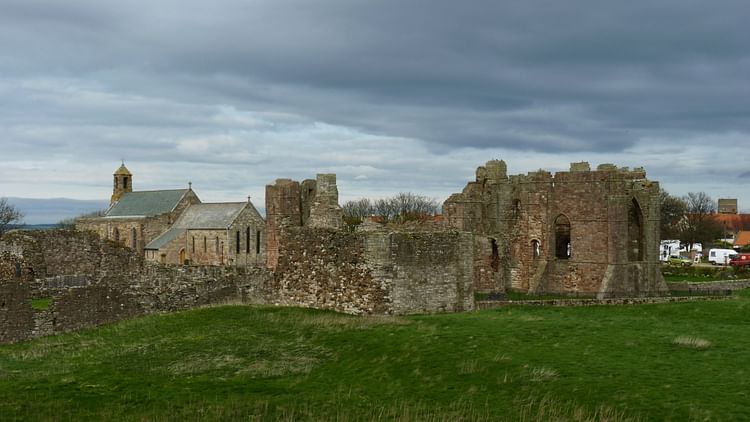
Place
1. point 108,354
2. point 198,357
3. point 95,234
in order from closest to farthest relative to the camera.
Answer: point 198,357 < point 108,354 < point 95,234

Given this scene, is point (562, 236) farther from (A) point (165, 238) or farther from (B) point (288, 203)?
(A) point (165, 238)

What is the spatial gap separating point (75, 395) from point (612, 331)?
1325 cm

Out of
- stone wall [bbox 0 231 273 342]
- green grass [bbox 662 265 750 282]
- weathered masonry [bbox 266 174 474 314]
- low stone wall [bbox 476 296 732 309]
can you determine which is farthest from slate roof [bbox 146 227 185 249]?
weathered masonry [bbox 266 174 474 314]

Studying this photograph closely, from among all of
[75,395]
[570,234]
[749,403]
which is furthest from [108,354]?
[570,234]

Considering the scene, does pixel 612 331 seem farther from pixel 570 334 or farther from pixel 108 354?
pixel 108 354

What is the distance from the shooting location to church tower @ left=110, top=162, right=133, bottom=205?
93938 mm

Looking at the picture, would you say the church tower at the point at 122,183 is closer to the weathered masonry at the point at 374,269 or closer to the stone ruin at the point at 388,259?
the stone ruin at the point at 388,259

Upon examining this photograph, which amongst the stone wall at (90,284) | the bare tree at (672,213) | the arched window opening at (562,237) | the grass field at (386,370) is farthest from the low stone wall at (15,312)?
the bare tree at (672,213)

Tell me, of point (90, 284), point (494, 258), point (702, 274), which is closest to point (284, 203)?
point (90, 284)

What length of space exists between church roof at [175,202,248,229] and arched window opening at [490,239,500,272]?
36.2 metres

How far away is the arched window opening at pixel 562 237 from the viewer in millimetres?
40513

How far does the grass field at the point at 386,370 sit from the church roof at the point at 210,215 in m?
49.7

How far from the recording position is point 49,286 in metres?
24.1

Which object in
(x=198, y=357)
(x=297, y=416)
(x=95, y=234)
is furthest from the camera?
(x=95, y=234)
